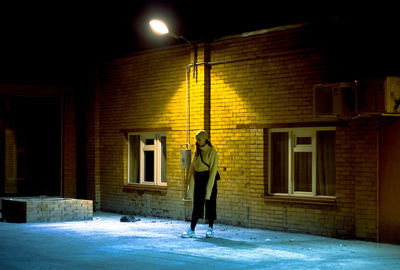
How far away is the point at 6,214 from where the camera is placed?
12.9 meters

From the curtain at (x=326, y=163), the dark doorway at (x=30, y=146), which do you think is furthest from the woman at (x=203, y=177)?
the dark doorway at (x=30, y=146)

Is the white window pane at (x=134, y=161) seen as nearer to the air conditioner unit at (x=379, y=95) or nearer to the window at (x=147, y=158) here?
the window at (x=147, y=158)

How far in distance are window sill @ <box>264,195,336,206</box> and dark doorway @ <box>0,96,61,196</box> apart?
702 centimetres

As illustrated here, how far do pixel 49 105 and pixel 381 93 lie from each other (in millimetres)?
9879

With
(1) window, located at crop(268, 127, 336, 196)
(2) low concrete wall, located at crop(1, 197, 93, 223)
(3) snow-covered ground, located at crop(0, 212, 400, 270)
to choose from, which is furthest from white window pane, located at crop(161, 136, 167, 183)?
(1) window, located at crop(268, 127, 336, 196)

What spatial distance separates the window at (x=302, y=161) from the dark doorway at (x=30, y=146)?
23.0 feet

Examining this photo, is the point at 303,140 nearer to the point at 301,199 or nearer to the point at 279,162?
the point at 279,162

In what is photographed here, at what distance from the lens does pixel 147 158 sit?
48.5ft

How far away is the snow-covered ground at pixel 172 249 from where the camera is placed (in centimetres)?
799

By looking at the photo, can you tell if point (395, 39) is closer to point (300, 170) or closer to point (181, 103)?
point (300, 170)

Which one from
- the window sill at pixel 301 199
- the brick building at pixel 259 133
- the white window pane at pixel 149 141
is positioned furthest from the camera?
the white window pane at pixel 149 141

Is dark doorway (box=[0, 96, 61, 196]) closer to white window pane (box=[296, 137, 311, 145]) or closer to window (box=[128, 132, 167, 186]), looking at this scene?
window (box=[128, 132, 167, 186])

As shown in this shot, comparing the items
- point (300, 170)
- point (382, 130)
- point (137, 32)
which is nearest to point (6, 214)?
point (137, 32)

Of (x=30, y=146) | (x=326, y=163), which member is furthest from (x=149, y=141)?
(x=326, y=163)
